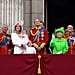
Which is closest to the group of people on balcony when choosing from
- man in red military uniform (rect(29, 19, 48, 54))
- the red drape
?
man in red military uniform (rect(29, 19, 48, 54))

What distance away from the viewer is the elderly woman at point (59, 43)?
45.5ft

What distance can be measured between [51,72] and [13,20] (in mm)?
5151

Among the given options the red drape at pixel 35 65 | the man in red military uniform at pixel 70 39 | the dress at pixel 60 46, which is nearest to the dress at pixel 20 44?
the red drape at pixel 35 65

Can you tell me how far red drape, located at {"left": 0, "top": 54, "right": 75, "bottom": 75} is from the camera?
13602mm

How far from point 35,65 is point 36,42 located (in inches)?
43.4

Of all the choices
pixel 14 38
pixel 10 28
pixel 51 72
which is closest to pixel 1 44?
pixel 14 38

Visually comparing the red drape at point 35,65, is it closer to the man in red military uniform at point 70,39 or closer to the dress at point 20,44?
the dress at point 20,44

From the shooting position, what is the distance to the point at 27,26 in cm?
1830

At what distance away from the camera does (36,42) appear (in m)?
14.5

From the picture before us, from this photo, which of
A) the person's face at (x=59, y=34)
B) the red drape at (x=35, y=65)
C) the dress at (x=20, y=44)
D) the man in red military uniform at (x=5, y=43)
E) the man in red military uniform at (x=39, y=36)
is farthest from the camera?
the man in red military uniform at (x=39, y=36)

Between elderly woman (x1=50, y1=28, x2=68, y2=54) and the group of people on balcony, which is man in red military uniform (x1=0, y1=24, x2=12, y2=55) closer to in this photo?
the group of people on balcony

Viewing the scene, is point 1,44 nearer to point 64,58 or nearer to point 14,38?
point 14,38

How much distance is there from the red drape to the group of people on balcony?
31 centimetres

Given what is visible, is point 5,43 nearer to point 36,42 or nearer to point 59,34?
point 36,42
